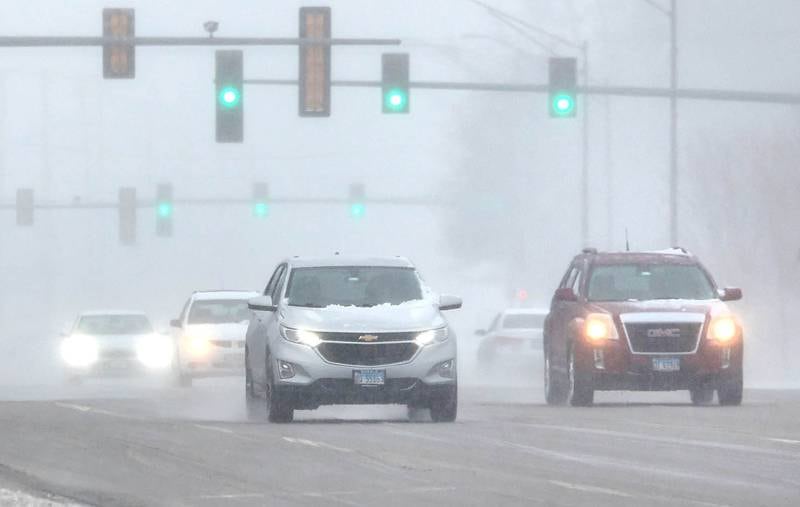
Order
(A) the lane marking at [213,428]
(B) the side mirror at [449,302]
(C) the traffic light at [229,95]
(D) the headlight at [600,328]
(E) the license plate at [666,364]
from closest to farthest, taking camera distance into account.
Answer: (A) the lane marking at [213,428] < (B) the side mirror at [449,302] < (E) the license plate at [666,364] < (D) the headlight at [600,328] < (C) the traffic light at [229,95]

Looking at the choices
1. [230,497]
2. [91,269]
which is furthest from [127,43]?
[91,269]

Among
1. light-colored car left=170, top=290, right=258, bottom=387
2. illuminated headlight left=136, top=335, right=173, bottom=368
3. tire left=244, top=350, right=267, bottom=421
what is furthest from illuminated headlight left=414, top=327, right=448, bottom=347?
illuminated headlight left=136, top=335, right=173, bottom=368

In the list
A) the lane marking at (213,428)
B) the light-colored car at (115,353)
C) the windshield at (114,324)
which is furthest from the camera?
the windshield at (114,324)

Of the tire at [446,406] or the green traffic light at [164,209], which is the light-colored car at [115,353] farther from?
the tire at [446,406]

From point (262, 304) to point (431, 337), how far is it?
5.97ft

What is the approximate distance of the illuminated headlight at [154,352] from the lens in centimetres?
4291

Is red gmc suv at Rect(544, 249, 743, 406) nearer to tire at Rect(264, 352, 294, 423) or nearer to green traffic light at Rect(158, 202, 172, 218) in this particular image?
tire at Rect(264, 352, 294, 423)

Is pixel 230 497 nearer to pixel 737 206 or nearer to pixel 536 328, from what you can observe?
pixel 536 328

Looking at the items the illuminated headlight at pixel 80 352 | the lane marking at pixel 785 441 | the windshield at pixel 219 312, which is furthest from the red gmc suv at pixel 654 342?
the illuminated headlight at pixel 80 352

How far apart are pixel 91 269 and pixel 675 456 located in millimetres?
99799

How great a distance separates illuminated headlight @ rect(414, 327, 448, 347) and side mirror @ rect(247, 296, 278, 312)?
5.08 feet

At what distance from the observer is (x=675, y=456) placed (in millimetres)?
17422

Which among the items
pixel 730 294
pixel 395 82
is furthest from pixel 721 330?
pixel 395 82

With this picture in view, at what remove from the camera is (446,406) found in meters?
22.3
